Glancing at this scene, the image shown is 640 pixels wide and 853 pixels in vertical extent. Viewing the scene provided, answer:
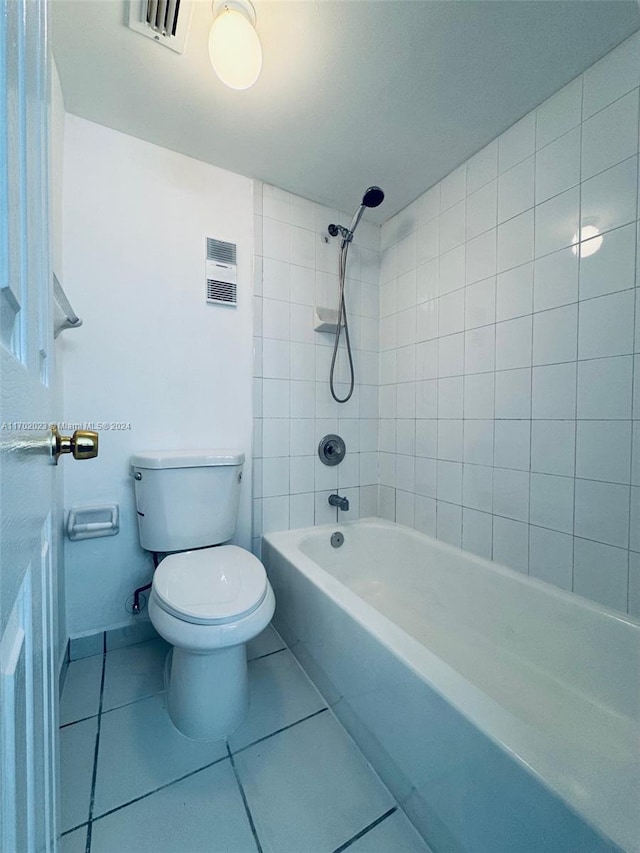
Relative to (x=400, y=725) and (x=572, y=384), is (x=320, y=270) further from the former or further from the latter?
(x=400, y=725)

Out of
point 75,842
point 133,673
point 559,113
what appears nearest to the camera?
point 75,842

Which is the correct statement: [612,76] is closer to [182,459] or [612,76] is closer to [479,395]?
[479,395]

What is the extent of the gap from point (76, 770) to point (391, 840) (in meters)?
0.81

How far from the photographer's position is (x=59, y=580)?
120cm

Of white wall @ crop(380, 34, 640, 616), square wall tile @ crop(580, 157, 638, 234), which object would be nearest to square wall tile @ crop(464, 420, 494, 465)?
white wall @ crop(380, 34, 640, 616)

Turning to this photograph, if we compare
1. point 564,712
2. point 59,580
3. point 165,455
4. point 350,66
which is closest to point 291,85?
point 350,66

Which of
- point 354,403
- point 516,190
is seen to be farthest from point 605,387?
point 354,403

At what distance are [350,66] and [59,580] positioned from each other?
76.8 inches

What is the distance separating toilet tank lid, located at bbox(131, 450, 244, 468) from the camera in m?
1.23

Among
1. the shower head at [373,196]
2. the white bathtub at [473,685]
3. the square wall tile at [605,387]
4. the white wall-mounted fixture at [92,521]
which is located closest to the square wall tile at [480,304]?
the square wall tile at [605,387]

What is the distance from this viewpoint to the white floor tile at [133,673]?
113cm

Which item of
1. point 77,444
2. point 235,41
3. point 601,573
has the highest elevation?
point 235,41

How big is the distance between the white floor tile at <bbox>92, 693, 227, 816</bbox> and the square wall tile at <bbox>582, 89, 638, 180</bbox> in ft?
6.66

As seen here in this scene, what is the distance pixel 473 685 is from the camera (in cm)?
74
